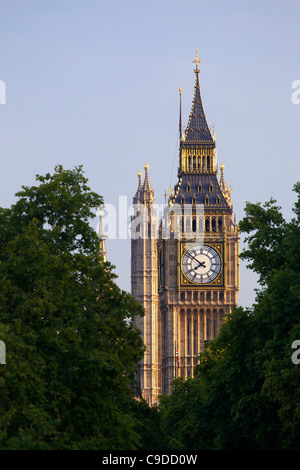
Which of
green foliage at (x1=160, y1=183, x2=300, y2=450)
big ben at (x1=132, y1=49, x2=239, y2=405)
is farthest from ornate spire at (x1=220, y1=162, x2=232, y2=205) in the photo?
green foliage at (x1=160, y1=183, x2=300, y2=450)

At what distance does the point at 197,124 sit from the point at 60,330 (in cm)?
11509

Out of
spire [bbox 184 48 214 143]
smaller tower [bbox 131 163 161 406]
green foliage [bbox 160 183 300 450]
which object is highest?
spire [bbox 184 48 214 143]

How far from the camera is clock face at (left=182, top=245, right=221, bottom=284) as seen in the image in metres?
158

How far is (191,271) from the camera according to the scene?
15912 cm

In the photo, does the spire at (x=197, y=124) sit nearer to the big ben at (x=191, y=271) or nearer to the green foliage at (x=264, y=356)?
the big ben at (x=191, y=271)

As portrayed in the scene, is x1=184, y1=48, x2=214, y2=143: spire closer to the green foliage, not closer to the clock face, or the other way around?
the clock face

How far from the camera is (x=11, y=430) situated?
177ft

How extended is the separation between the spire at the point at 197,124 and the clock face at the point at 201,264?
1603cm

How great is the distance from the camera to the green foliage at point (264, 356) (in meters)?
61.4

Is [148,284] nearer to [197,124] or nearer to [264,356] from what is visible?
[197,124]

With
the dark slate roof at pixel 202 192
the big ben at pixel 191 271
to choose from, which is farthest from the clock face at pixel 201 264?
the dark slate roof at pixel 202 192

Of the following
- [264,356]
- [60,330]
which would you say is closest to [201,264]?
[264,356]
